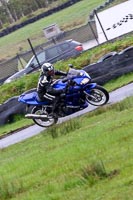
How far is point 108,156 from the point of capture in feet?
29.4

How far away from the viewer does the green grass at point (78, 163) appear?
24.8ft

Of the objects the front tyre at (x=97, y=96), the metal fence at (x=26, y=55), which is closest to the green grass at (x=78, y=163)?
the front tyre at (x=97, y=96)

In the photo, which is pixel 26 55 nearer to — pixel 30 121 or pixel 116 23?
pixel 116 23

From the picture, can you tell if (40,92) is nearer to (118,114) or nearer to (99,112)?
(99,112)

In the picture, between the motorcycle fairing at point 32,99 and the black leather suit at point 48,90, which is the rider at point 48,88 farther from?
the motorcycle fairing at point 32,99

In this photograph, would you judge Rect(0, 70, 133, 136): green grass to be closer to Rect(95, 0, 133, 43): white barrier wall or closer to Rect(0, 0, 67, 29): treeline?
Rect(95, 0, 133, 43): white barrier wall

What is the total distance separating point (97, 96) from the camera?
16.5 meters

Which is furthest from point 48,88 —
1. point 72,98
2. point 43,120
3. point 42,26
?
point 42,26

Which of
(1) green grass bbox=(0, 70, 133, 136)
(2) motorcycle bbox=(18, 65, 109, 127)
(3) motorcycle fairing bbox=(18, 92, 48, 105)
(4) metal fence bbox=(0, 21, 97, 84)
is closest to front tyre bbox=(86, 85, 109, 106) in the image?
(2) motorcycle bbox=(18, 65, 109, 127)

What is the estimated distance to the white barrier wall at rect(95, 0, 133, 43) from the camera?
3283 cm

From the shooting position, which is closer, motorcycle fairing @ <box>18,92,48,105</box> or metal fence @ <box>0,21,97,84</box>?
motorcycle fairing @ <box>18,92,48,105</box>

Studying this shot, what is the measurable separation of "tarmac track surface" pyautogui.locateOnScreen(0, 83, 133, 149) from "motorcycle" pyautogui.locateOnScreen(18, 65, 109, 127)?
22cm

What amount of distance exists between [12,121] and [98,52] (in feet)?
18.6

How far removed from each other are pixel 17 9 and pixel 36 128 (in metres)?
75.2
